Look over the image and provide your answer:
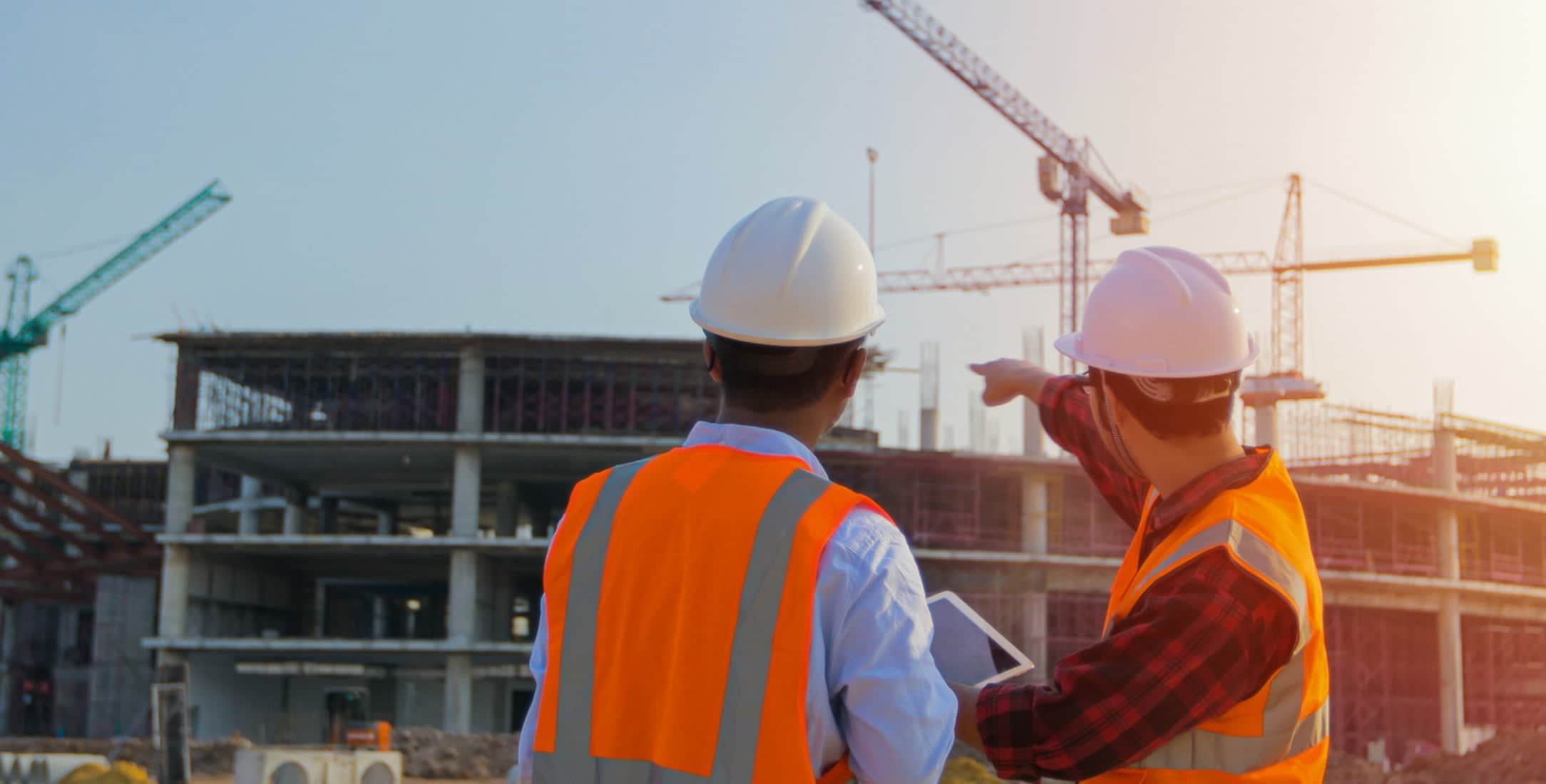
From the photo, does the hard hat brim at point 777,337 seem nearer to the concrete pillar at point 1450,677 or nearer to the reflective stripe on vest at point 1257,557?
the reflective stripe on vest at point 1257,557

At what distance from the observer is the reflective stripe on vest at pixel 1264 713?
7.04ft

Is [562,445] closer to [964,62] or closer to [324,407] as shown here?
[324,407]

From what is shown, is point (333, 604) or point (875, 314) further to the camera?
point (333, 604)

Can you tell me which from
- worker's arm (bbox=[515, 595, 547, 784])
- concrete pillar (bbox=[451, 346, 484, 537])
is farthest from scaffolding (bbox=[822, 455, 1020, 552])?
worker's arm (bbox=[515, 595, 547, 784])

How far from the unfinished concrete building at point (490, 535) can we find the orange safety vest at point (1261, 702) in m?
30.8

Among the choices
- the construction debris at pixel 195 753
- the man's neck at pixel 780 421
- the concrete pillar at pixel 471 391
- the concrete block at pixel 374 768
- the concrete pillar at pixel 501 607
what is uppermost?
the concrete pillar at pixel 471 391

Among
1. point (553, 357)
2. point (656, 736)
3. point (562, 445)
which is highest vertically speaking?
point (553, 357)

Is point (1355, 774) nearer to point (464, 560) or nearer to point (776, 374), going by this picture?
point (776, 374)

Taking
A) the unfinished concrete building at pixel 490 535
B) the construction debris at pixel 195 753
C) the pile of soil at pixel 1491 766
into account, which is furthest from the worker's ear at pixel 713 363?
the unfinished concrete building at pixel 490 535

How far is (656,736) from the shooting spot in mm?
1791

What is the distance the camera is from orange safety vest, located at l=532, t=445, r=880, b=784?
5.70 feet

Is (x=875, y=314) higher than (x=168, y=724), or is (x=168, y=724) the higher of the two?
(x=875, y=314)

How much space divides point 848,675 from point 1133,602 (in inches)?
30.5

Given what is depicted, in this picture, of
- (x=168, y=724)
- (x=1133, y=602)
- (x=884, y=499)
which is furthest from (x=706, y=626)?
(x=884, y=499)
